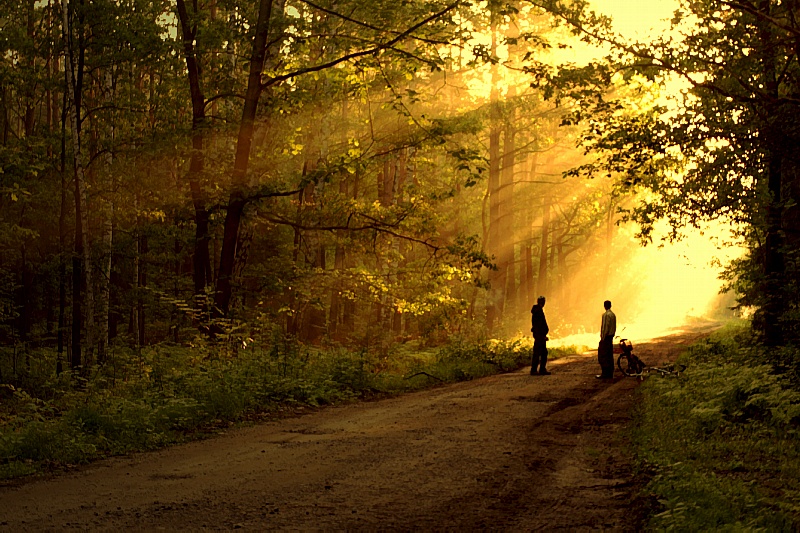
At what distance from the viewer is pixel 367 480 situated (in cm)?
763

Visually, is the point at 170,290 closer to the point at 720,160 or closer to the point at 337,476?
the point at 720,160

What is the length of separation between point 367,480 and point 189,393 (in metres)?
5.52

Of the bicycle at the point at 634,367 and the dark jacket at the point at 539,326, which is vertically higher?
the dark jacket at the point at 539,326

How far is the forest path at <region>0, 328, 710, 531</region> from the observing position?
6.31 meters

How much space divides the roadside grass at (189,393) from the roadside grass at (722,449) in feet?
19.2

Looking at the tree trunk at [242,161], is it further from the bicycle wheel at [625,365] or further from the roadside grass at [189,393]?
the bicycle wheel at [625,365]

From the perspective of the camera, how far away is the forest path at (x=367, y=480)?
20.7ft

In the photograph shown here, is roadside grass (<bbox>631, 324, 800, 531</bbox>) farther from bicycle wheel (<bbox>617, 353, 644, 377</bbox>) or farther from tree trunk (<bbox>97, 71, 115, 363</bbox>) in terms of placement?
tree trunk (<bbox>97, 71, 115, 363</bbox>)

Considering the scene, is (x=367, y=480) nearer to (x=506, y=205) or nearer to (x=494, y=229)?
(x=494, y=229)

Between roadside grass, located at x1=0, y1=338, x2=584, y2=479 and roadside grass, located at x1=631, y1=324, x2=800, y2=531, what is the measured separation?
585 centimetres

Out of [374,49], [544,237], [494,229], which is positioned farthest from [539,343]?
[544,237]

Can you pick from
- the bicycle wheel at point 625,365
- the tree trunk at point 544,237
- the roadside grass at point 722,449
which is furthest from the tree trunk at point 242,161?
the tree trunk at point 544,237

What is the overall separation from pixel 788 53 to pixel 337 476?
11.9 metres

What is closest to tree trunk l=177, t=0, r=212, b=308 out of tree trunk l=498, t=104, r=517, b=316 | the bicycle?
the bicycle
